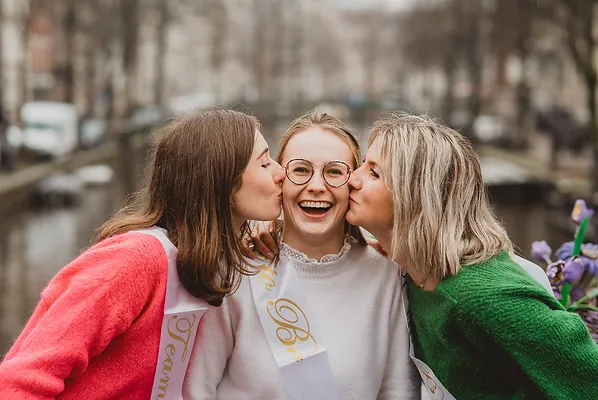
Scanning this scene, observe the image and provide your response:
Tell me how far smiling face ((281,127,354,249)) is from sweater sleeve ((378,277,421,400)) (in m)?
0.36

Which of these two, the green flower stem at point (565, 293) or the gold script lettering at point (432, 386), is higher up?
the green flower stem at point (565, 293)

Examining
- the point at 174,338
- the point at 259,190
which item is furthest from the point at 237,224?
the point at 174,338

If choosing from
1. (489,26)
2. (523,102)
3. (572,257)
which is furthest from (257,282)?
(489,26)

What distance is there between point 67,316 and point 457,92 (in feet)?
208

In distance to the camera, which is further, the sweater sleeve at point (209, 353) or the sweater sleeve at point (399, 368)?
the sweater sleeve at point (399, 368)

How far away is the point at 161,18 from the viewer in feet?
144

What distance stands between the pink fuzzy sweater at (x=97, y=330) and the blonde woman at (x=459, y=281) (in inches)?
29.8

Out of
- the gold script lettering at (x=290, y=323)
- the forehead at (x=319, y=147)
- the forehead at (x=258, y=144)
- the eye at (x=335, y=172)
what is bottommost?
the gold script lettering at (x=290, y=323)

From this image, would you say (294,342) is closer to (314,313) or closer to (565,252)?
(314,313)

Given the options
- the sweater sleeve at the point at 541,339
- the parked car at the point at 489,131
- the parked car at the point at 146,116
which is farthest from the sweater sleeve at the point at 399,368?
the parked car at the point at 146,116

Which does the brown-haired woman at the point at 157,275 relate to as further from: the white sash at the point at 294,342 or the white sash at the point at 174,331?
the white sash at the point at 294,342

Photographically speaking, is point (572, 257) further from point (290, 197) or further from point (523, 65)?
point (523, 65)

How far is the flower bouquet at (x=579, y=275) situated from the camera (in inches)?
126

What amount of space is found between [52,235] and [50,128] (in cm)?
1221
